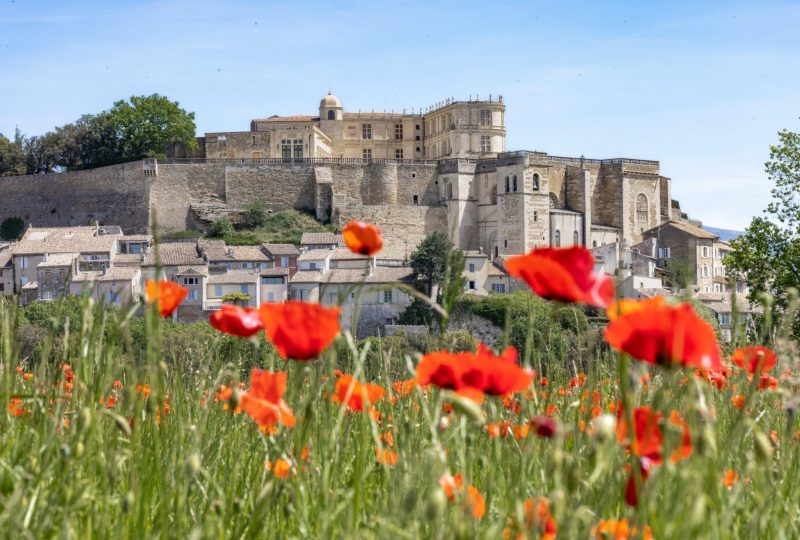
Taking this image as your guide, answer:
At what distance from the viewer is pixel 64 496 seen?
2.16 meters

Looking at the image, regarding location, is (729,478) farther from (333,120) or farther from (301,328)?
(333,120)

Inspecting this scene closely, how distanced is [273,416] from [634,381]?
663 mm

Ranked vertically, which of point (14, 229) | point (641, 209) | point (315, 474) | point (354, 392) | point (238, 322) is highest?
point (641, 209)

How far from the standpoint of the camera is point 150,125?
58188mm

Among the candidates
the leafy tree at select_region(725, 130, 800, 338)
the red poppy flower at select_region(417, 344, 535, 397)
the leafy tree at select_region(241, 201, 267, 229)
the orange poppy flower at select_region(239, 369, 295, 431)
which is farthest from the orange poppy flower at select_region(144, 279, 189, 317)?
the leafy tree at select_region(241, 201, 267, 229)

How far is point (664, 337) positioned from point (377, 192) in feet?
173

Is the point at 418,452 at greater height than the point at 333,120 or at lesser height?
lesser

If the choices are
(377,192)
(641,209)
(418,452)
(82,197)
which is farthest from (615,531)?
(641,209)

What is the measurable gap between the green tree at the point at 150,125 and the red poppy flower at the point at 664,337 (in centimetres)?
5676

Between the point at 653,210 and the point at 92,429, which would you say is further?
the point at 653,210

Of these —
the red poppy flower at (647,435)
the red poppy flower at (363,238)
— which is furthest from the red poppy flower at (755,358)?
the red poppy flower at (363,238)

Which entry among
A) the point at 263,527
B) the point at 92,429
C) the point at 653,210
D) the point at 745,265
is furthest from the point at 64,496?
the point at 653,210

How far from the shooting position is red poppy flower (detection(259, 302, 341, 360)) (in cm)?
174

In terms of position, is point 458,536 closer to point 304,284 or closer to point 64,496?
point 64,496
